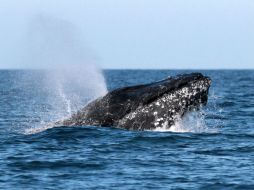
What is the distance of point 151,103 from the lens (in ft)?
59.8

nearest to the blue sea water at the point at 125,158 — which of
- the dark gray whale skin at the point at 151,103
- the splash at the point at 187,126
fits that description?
the splash at the point at 187,126

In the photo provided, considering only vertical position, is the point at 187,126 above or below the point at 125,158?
above

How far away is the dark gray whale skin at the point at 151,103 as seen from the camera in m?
18.2

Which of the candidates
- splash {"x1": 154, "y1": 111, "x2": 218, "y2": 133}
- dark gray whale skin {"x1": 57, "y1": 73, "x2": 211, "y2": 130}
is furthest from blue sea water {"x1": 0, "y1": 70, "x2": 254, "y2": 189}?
dark gray whale skin {"x1": 57, "y1": 73, "x2": 211, "y2": 130}

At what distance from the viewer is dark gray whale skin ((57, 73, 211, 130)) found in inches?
716

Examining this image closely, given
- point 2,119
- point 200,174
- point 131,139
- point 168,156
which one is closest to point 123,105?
point 131,139

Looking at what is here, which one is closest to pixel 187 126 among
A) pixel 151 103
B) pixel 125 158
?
pixel 151 103

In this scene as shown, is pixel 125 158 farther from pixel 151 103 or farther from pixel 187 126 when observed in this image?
pixel 187 126

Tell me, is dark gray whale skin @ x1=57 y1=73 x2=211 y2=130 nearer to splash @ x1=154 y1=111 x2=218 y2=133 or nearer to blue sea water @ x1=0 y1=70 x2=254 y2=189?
splash @ x1=154 y1=111 x2=218 y2=133

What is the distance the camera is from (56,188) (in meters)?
13.3

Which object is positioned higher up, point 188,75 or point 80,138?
point 188,75

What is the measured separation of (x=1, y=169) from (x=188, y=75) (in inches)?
228

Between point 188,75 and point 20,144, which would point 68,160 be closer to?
point 20,144

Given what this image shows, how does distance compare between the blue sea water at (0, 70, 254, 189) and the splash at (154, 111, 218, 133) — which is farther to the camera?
the splash at (154, 111, 218, 133)
